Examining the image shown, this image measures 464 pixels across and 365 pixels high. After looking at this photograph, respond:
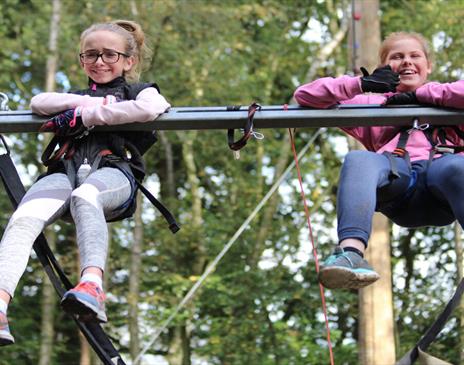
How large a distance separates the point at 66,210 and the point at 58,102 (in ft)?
1.34

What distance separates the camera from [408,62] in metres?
4.02

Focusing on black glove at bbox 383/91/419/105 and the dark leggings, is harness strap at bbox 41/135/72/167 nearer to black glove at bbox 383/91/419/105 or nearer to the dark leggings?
the dark leggings

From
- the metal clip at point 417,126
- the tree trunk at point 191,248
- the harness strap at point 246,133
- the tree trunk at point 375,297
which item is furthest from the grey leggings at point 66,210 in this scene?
the tree trunk at point 191,248

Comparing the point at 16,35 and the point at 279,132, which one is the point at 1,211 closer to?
the point at 16,35

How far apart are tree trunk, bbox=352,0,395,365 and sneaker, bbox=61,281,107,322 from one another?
509 cm

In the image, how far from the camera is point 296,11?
1519 cm

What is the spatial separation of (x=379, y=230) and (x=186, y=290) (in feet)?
14.8

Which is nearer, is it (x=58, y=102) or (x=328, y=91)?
(x=328, y=91)

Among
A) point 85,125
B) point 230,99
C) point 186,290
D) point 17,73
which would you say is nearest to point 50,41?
point 17,73

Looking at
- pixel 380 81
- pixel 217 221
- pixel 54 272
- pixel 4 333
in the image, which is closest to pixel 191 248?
pixel 217 221

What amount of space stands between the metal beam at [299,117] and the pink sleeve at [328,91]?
1.1 inches

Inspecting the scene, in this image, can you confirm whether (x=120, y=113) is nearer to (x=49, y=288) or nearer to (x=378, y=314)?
(x=378, y=314)

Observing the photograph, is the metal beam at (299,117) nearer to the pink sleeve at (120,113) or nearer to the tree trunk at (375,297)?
the pink sleeve at (120,113)

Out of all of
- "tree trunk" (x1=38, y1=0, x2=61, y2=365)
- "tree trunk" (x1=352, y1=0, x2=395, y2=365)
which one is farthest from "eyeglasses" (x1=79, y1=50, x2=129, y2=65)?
"tree trunk" (x1=38, y1=0, x2=61, y2=365)
